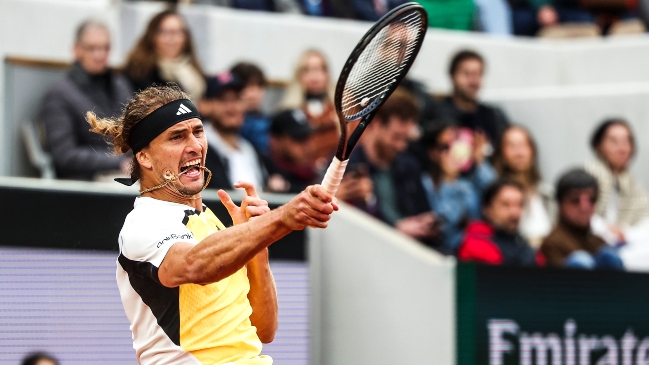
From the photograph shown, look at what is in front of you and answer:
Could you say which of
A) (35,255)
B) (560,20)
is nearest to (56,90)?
(35,255)

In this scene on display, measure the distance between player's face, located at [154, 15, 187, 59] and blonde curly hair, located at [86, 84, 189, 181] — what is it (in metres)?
4.04

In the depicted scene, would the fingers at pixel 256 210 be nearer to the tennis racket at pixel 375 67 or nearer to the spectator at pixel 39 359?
the tennis racket at pixel 375 67

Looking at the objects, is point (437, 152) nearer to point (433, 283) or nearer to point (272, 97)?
point (272, 97)

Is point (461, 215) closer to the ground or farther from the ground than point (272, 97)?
closer to the ground

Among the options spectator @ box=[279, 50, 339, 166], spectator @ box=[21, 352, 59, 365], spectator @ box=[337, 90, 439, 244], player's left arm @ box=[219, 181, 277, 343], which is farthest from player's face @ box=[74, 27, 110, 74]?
player's left arm @ box=[219, 181, 277, 343]

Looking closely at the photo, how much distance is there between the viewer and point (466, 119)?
1047cm

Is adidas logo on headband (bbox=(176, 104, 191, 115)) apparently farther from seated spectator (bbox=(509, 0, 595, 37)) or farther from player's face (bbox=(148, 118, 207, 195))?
seated spectator (bbox=(509, 0, 595, 37))

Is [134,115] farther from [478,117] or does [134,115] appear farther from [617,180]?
[617,180]

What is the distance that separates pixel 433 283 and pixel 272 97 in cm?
355

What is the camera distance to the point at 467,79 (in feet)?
34.6

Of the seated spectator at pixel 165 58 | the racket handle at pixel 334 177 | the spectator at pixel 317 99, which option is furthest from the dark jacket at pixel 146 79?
the racket handle at pixel 334 177

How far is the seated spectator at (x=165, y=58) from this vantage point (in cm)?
839

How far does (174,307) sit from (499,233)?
4.66m

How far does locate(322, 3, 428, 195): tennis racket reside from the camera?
388 cm
